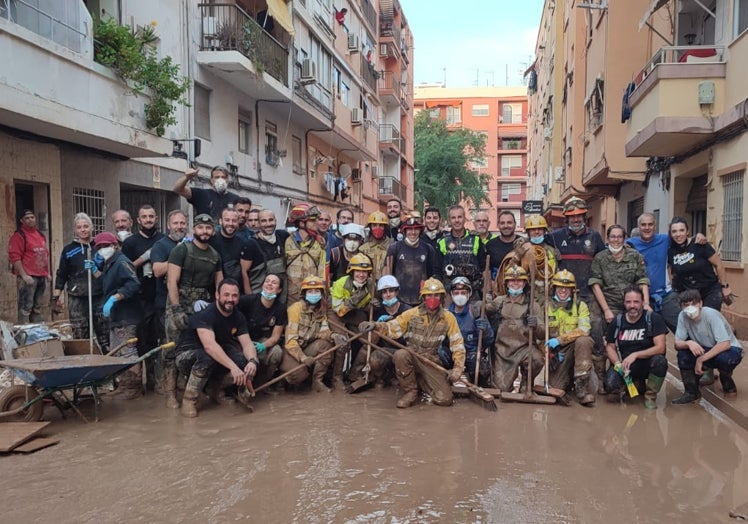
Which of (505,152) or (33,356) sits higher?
(505,152)

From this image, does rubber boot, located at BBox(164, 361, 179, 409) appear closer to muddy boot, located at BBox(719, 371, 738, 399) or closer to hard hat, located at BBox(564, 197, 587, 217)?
hard hat, located at BBox(564, 197, 587, 217)

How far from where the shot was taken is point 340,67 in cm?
2444

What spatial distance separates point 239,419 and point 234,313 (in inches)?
41.0

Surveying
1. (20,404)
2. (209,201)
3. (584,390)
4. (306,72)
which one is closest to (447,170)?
(306,72)

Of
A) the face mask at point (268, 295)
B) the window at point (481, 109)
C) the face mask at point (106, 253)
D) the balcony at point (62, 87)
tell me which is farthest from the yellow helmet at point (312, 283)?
the window at point (481, 109)

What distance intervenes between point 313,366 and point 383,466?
2377 mm

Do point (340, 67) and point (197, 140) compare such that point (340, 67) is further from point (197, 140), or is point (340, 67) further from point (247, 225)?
point (247, 225)

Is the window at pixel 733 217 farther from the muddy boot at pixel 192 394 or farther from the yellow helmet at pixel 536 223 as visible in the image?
the muddy boot at pixel 192 394

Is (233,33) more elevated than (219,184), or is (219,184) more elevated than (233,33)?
(233,33)

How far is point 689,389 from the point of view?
6.25m

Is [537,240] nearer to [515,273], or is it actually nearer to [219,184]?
[515,273]

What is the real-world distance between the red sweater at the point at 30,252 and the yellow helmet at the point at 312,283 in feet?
15.7

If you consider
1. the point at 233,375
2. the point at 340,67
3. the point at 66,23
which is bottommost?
the point at 233,375

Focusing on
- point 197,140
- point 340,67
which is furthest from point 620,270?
point 340,67
